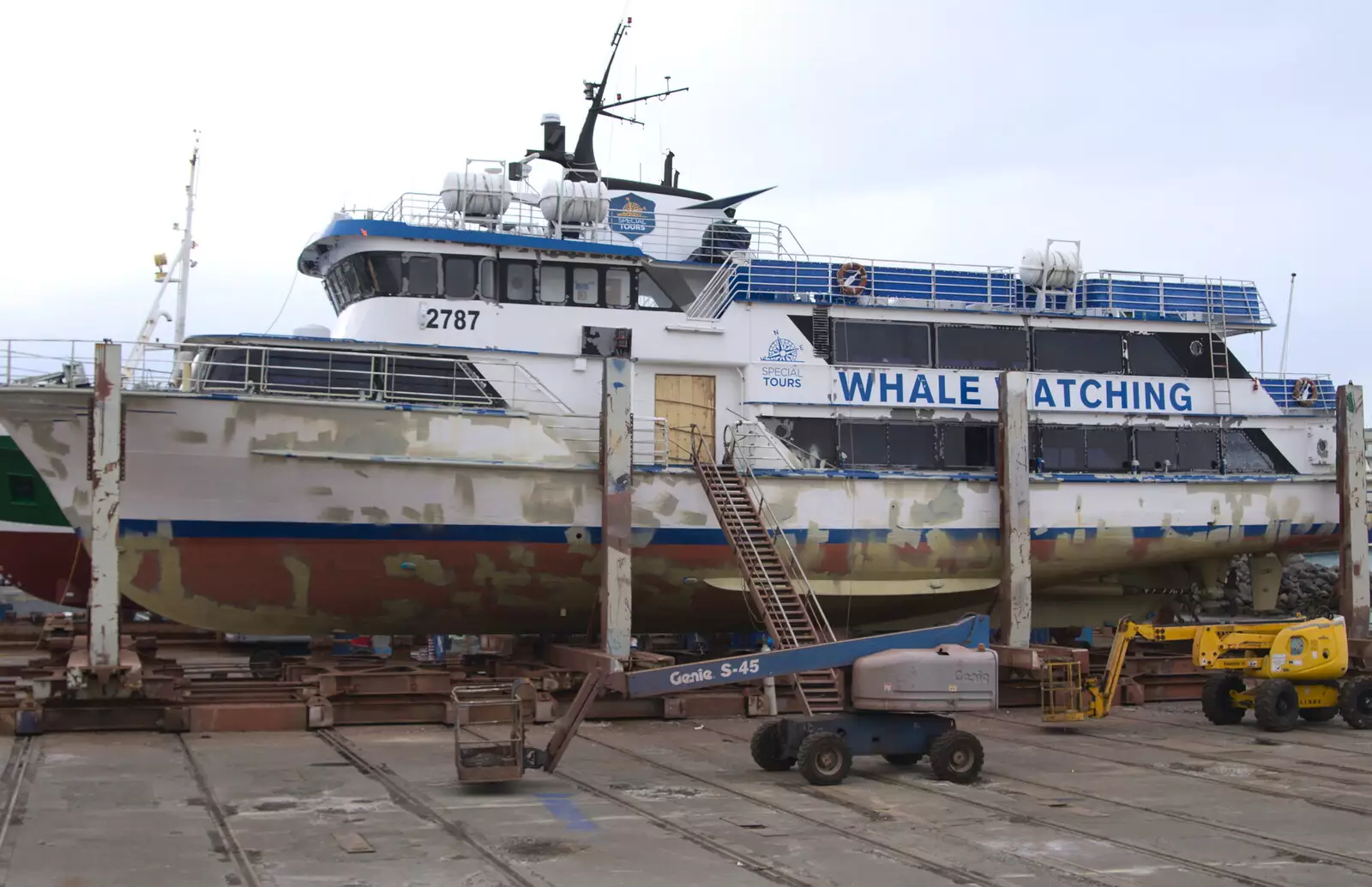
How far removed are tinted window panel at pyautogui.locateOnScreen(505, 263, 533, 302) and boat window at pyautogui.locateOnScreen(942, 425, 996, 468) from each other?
672 cm

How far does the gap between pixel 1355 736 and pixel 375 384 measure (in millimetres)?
13150

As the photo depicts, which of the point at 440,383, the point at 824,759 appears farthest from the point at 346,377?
the point at 824,759

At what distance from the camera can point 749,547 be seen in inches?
657

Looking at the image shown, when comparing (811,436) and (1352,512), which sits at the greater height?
(811,436)

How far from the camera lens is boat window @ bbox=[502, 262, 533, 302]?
752 inches

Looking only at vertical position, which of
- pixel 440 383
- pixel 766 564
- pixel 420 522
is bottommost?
pixel 766 564

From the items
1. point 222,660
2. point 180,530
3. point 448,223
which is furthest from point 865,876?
point 222,660

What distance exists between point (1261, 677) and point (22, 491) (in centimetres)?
1653

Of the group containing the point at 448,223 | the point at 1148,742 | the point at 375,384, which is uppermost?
the point at 448,223

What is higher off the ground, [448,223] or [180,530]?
[448,223]

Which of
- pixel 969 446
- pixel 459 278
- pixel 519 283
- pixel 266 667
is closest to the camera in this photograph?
pixel 459 278

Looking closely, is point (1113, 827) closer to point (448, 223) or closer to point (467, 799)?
point (467, 799)

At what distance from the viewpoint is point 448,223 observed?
19547 mm

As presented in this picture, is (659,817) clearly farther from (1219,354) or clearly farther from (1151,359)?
(1219,354)
